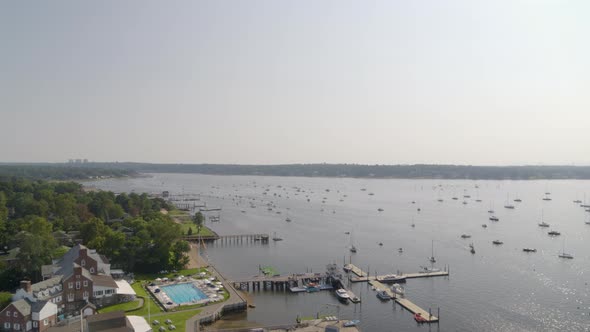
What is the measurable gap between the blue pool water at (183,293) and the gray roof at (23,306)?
1448cm

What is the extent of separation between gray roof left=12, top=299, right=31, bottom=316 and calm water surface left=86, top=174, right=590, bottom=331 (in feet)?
69.0

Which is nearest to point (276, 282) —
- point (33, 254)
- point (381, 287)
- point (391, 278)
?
point (381, 287)

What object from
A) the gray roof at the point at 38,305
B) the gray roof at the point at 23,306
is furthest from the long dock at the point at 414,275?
the gray roof at the point at 23,306

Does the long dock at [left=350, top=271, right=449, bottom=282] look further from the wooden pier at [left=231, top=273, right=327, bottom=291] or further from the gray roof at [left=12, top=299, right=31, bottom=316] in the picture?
the gray roof at [left=12, top=299, right=31, bottom=316]

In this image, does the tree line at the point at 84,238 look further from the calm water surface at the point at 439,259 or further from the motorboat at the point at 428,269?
the motorboat at the point at 428,269

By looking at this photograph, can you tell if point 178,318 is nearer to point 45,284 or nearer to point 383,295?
point 45,284

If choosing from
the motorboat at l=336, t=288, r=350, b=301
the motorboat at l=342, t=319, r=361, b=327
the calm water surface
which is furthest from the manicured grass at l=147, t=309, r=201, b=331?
the motorboat at l=336, t=288, r=350, b=301

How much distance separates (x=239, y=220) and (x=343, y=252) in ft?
159

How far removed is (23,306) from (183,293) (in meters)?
17.1

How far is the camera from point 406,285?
2359 inches

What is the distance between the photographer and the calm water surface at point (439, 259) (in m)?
49.1

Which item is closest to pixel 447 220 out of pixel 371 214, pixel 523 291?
pixel 371 214

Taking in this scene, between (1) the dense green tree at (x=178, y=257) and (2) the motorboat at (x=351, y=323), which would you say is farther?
(1) the dense green tree at (x=178, y=257)

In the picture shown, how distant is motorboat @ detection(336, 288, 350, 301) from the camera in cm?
5306
